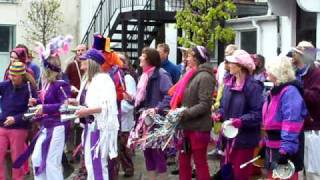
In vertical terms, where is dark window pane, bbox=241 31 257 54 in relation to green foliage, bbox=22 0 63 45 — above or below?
below

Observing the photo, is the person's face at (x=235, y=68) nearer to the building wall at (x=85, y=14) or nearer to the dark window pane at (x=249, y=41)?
the dark window pane at (x=249, y=41)

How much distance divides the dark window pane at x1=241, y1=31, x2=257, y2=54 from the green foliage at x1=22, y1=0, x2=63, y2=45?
1096cm

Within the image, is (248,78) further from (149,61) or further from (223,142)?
(149,61)

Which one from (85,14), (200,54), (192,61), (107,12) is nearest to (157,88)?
(192,61)

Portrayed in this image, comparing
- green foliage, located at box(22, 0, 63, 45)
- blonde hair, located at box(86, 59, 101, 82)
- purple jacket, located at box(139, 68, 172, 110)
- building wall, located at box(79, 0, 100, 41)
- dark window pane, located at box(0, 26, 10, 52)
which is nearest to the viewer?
blonde hair, located at box(86, 59, 101, 82)

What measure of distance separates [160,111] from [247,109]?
1.41m

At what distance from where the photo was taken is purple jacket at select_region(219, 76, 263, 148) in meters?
7.10

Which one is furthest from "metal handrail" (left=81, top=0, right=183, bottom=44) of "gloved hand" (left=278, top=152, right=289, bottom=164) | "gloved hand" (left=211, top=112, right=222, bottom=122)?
"gloved hand" (left=278, top=152, right=289, bottom=164)

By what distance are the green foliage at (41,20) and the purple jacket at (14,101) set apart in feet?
51.5

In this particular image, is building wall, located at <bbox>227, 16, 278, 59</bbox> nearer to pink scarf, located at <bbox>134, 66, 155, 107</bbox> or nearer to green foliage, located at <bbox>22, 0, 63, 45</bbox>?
pink scarf, located at <bbox>134, 66, 155, 107</bbox>

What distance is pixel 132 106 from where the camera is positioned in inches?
410

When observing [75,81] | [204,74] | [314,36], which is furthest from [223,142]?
[314,36]

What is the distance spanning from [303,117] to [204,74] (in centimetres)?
197

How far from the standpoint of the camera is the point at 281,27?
12484 mm
